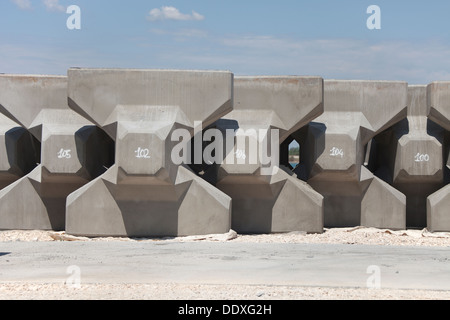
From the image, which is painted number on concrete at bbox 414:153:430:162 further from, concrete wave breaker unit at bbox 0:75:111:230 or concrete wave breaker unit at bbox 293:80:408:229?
concrete wave breaker unit at bbox 0:75:111:230

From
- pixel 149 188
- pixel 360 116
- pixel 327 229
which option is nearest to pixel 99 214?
pixel 149 188

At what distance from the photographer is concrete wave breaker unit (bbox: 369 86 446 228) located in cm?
1692

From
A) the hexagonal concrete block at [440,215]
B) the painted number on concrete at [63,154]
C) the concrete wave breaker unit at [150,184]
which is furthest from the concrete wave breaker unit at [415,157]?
the painted number on concrete at [63,154]

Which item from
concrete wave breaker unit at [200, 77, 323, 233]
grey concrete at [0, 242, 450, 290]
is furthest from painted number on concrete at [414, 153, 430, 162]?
grey concrete at [0, 242, 450, 290]

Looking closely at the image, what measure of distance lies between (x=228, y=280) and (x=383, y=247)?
4102 mm

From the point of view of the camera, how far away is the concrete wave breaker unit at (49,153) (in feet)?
49.8

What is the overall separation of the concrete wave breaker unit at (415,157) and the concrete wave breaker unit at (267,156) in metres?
2.97

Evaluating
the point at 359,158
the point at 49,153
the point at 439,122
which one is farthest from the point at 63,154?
the point at 439,122

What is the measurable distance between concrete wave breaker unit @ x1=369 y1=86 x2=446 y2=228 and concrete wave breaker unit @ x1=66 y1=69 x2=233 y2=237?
5.11 meters

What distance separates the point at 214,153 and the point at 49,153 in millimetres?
3420

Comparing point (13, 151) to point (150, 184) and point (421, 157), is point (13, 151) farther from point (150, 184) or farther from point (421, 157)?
point (421, 157)

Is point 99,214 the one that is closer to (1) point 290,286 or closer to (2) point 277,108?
(2) point 277,108

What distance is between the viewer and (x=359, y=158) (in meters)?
16.2

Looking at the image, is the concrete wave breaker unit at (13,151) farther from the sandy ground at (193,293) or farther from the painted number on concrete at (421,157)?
the painted number on concrete at (421,157)
